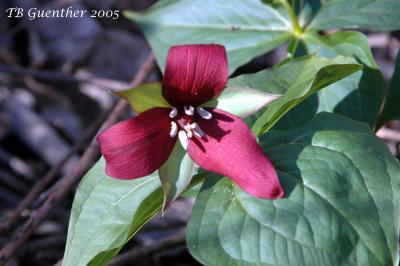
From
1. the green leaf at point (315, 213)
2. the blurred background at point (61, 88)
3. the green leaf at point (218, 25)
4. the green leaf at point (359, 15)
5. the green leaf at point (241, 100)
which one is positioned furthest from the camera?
the blurred background at point (61, 88)

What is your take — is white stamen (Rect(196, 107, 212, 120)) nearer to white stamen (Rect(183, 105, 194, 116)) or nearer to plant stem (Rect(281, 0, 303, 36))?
white stamen (Rect(183, 105, 194, 116))

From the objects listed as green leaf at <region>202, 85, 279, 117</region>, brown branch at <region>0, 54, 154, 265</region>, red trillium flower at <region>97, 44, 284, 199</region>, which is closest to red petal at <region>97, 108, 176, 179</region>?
red trillium flower at <region>97, 44, 284, 199</region>

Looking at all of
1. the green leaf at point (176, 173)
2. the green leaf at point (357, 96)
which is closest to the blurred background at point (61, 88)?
the green leaf at point (357, 96)

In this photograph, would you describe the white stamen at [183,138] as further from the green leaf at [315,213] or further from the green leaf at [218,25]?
the green leaf at [218,25]

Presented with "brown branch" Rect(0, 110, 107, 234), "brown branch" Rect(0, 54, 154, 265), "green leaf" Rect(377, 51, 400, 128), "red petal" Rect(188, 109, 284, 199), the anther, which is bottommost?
Result: "brown branch" Rect(0, 110, 107, 234)

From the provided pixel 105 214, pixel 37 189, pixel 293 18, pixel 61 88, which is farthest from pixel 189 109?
pixel 61 88

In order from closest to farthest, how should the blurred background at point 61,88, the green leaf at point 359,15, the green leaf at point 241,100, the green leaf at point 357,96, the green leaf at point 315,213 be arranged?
the green leaf at point 315,213, the green leaf at point 241,100, the green leaf at point 357,96, the green leaf at point 359,15, the blurred background at point 61,88
